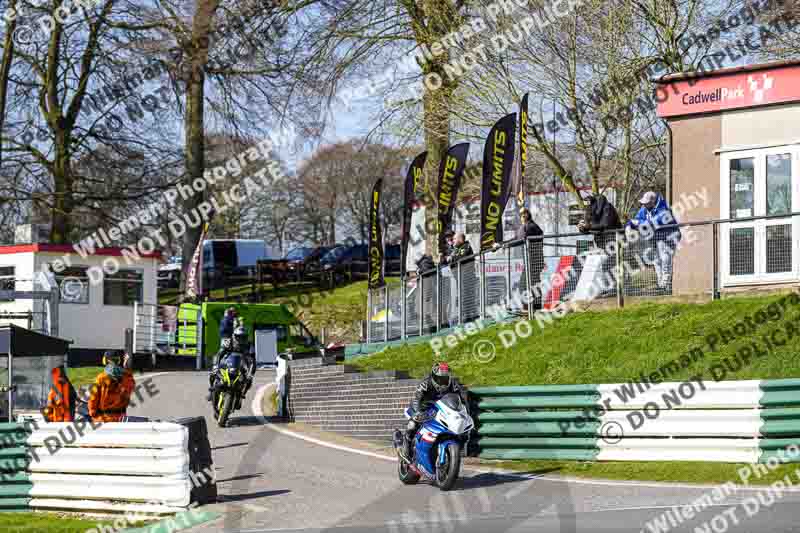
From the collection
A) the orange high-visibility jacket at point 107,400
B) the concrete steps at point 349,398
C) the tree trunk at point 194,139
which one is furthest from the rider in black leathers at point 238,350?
the tree trunk at point 194,139

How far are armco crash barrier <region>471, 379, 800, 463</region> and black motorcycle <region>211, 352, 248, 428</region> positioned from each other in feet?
20.7

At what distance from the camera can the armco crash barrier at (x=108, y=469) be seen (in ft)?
40.1

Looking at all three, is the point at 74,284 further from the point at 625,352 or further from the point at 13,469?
the point at 625,352

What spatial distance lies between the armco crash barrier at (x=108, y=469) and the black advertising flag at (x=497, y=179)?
382 inches

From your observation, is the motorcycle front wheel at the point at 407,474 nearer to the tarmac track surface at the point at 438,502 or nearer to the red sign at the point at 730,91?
the tarmac track surface at the point at 438,502

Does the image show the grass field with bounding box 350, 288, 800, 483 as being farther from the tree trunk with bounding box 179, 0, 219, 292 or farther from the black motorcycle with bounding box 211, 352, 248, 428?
the tree trunk with bounding box 179, 0, 219, 292

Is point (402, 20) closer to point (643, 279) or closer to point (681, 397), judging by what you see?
point (643, 279)

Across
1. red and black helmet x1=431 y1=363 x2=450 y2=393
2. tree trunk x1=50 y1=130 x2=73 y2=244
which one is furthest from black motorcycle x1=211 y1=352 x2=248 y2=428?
tree trunk x1=50 y1=130 x2=73 y2=244

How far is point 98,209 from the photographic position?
3712 cm

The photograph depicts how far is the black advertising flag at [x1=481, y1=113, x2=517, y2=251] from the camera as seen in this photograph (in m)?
21.1

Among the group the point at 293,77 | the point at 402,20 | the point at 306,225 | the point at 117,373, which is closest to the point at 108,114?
the point at 293,77

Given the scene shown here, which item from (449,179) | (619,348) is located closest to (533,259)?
(619,348)

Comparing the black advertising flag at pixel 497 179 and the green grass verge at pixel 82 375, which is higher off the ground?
the black advertising flag at pixel 497 179

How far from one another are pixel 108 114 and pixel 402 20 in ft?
37.9
